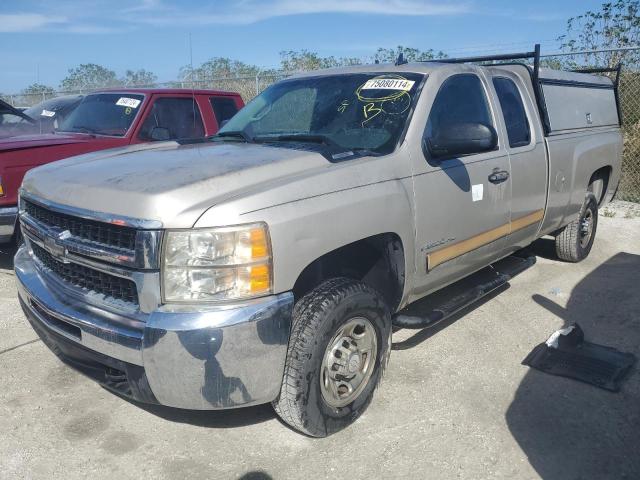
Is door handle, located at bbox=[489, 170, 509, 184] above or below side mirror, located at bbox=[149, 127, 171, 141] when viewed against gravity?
below

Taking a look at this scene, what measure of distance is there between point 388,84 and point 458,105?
1.80 ft

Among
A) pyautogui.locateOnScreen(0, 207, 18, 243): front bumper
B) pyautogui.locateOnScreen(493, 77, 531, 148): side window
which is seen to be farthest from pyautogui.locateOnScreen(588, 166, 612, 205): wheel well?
pyautogui.locateOnScreen(0, 207, 18, 243): front bumper

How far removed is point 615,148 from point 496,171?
3014 millimetres

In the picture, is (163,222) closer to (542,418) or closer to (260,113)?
(260,113)

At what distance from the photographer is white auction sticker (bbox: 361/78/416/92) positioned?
3.70 meters

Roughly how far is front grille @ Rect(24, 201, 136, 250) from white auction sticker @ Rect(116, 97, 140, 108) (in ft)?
12.8

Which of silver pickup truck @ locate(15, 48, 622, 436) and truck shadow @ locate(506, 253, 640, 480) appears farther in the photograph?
truck shadow @ locate(506, 253, 640, 480)

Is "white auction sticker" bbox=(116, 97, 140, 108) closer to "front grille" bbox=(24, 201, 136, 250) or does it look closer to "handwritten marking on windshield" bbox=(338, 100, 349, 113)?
"handwritten marking on windshield" bbox=(338, 100, 349, 113)

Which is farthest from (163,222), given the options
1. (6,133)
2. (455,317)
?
(6,133)

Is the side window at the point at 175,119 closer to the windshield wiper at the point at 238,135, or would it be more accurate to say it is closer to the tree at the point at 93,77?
the windshield wiper at the point at 238,135

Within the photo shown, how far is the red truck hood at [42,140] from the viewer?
5.39 metres

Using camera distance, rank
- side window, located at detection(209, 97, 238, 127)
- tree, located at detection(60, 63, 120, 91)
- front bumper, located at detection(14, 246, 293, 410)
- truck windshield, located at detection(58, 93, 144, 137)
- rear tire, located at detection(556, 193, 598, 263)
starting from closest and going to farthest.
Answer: front bumper, located at detection(14, 246, 293, 410) → rear tire, located at detection(556, 193, 598, 263) → truck windshield, located at detection(58, 93, 144, 137) → side window, located at detection(209, 97, 238, 127) → tree, located at detection(60, 63, 120, 91)

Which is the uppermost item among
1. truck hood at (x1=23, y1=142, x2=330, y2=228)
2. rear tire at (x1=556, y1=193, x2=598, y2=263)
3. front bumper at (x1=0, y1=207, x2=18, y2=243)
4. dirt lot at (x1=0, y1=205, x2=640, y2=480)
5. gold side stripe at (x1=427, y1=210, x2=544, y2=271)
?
truck hood at (x1=23, y1=142, x2=330, y2=228)

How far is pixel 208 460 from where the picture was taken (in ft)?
9.54
